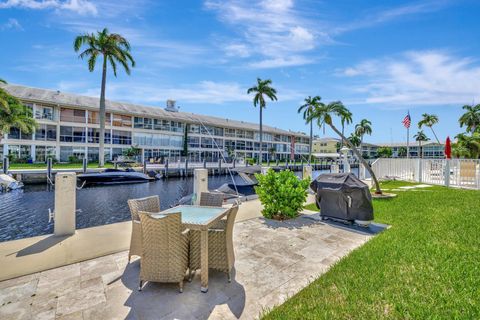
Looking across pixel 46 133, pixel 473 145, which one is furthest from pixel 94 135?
pixel 473 145

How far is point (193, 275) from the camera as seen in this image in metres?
3.37

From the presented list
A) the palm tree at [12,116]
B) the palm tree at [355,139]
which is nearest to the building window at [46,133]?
the palm tree at [12,116]

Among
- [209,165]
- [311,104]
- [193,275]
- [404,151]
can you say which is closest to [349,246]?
[193,275]

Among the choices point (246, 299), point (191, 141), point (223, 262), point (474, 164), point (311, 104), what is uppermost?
point (311, 104)

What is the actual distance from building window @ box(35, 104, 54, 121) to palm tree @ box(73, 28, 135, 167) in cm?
944

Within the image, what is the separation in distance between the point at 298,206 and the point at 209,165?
2871 centimetres

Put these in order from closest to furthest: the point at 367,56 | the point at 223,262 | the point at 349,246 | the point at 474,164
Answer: the point at 223,262, the point at 349,246, the point at 474,164, the point at 367,56

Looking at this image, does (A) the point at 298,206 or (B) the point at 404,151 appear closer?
(A) the point at 298,206

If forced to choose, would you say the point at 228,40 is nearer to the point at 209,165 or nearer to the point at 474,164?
the point at 474,164

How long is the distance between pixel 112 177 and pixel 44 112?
18885 mm

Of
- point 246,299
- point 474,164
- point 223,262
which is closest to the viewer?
point 246,299

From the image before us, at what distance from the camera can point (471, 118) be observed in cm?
3788

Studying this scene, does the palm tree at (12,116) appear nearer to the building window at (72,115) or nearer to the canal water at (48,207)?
the building window at (72,115)

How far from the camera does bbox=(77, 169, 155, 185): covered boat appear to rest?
1920 cm
